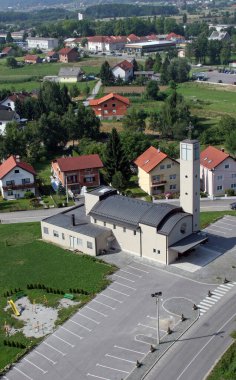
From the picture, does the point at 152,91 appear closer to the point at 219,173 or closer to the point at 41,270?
the point at 219,173

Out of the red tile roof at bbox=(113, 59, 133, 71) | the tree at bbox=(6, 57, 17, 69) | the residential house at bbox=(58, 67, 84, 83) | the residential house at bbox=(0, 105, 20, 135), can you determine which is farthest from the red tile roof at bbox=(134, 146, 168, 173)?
the tree at bbox=(6, 57, 17, 69)

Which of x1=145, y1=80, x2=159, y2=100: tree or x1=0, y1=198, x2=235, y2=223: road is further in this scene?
x1=145, y1=80, x2=159, y2=100: tree

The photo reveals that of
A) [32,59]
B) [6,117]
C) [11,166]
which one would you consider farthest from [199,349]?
[32,59]

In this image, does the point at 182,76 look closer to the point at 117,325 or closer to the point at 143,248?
the point at 143,248

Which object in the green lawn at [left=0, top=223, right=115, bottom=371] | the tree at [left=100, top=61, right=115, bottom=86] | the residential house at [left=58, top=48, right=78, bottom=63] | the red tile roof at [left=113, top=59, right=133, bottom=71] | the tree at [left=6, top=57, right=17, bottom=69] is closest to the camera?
the green lawn at [left=0, top=223, right=115, bottom=371]

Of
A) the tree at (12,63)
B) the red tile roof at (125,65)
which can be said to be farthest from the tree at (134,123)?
the tree at (12,63)

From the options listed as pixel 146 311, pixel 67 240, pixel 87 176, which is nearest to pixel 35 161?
pixel 87 176

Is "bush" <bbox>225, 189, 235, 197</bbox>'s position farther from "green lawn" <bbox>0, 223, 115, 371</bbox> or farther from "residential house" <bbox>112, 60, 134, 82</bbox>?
"residential house" <bbox>112, 60, 134, 82</bbox>
